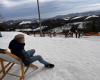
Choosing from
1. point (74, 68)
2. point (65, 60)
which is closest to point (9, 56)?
point (74, 68)

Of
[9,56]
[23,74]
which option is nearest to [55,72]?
[23,74]

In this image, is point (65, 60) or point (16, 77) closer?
point (16, 77)

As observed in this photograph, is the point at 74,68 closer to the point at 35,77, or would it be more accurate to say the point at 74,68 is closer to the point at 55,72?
the point at 55,72

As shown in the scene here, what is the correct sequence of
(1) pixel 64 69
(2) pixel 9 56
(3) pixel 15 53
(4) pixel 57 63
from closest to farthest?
(2) pixel 9 56
(3) pixel 15 53
(1) pixel 64 69
(4) pixel 57 63

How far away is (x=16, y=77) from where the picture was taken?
7.62 meters

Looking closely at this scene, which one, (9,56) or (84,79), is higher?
(9,56)

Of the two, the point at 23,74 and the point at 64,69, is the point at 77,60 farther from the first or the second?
the point at 23,74

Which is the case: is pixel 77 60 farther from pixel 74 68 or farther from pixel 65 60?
pixel 74 68

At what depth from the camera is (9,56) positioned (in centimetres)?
690

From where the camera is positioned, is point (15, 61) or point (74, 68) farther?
point (74, 68)

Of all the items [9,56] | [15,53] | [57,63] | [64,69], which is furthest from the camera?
[57,63]

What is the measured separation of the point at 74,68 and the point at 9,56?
2.28 m

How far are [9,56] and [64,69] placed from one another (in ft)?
6.66

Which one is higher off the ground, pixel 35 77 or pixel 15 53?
pixel 15 53
